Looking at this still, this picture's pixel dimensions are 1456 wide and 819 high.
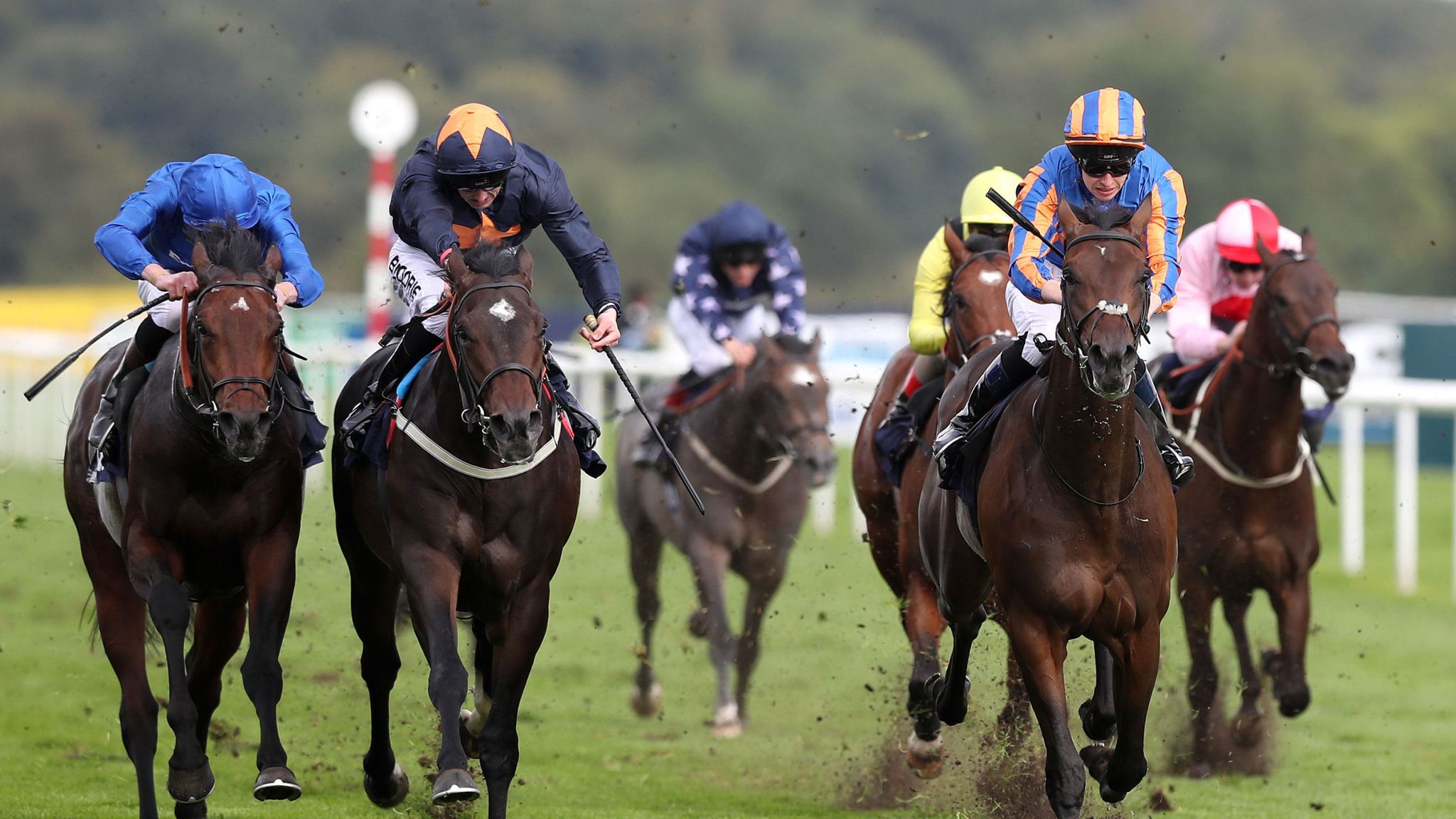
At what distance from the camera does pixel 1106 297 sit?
4828 mm

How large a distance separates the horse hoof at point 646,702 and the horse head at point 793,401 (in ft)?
4.07

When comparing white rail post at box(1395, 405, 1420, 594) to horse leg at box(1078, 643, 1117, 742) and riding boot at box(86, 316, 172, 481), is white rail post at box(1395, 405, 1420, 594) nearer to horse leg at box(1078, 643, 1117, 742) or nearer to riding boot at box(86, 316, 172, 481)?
horse leg at box(1078, 643, 1117, 742)

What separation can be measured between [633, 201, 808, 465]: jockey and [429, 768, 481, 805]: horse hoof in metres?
4.28

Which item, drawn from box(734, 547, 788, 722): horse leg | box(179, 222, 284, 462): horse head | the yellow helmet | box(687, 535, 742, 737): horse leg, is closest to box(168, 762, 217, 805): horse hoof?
box(179, 222, 284, 462): horse head

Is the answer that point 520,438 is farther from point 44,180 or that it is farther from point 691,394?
point 44,180

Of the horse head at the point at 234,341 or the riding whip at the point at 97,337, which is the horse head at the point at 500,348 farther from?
the riding whip at the point at 97,337

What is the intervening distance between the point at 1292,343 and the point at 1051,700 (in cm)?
266

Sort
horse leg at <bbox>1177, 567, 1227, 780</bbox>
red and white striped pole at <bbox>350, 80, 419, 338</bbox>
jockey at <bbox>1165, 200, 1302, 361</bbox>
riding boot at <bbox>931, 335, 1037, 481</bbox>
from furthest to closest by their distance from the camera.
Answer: red and white striped pole at <bbox>350, 80, 419, 338</bbox> → jockey at <bbox>1165, 200, 1302, 361</bbox> → horse leg at <bbox>1177, 567, 1227, 780</bbox> → riding boot at <bbox>931, 335, 1037, 481</bbox>

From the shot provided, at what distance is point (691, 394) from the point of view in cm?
960

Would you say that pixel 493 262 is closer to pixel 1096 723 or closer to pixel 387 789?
pixel 387 789

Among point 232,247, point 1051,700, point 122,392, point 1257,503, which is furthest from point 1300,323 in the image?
point 122,392

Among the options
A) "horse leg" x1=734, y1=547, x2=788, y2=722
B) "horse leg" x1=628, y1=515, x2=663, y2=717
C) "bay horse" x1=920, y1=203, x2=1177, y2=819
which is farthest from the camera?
"horse leg" x1=628, y1=515, x2=663, y2=717

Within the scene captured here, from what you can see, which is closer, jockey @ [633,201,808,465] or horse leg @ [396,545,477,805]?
horse leg @ [396,545,477,805]

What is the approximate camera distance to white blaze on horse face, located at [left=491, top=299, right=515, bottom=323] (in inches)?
210
